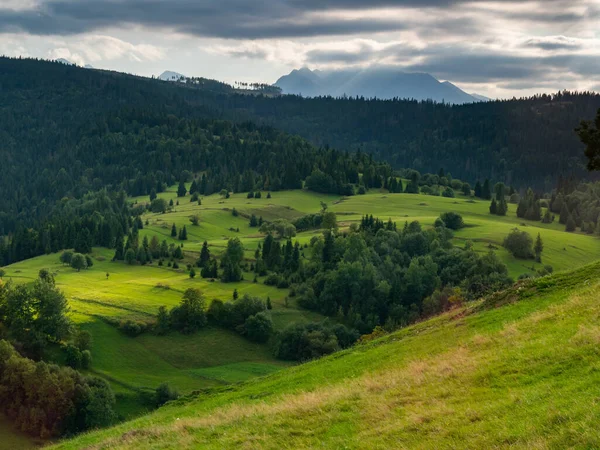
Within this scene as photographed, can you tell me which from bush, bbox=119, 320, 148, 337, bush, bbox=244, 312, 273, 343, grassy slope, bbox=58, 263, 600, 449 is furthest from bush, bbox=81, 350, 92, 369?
grassy slope, bbox=58, 263, 600, 449

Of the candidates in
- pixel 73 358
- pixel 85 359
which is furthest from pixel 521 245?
pixel 73 358

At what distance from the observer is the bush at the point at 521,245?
573ft

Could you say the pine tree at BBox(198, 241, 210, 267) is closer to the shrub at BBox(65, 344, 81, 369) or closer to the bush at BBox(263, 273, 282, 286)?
the bush at BBox(263, 273, 282, 286)

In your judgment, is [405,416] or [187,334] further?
[187,334]

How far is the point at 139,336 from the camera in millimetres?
127812

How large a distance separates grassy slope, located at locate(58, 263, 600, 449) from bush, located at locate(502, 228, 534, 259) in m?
135

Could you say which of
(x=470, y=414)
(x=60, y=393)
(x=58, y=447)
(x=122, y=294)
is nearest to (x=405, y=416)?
(x=470, y=414)

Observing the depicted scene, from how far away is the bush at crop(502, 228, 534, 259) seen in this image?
174625 mm

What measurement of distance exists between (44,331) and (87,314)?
54.6 ft

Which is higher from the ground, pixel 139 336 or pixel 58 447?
pixel 58 447

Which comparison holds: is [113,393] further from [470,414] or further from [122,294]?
[470,414]

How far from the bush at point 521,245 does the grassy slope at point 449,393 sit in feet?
444

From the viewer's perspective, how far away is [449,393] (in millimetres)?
28219

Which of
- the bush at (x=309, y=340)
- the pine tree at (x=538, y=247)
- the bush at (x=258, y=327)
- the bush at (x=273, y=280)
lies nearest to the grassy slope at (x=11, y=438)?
the bush at (x=309, y=340)
